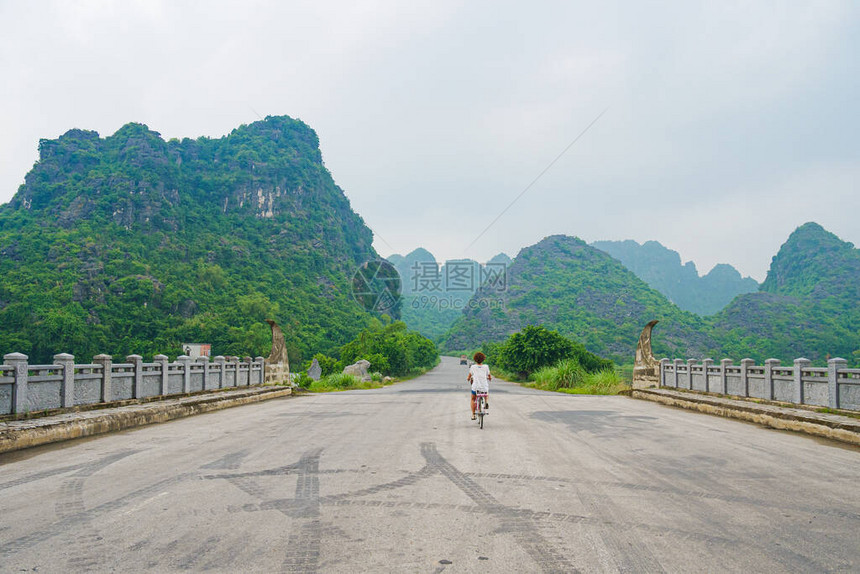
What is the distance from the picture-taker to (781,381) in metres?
15.1

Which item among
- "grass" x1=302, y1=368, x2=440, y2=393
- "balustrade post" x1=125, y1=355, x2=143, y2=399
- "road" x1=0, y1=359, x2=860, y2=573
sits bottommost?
"grass" x1=302, y1=368, x2=440, y2=393

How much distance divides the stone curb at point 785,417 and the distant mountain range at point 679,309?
215 ft

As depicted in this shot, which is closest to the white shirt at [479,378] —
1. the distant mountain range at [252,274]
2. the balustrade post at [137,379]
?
the balustrade post at [137,379]

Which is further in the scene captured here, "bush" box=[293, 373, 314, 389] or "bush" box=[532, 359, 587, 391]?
"bush" box=[293, 373, 314, 389]

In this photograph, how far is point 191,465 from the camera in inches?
295

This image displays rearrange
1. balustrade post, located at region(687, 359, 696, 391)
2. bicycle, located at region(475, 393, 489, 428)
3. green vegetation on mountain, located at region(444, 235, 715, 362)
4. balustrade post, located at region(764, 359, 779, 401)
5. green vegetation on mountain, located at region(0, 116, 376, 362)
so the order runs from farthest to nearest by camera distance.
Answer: green vegetation on mountain, located at region(444, 235, 715, 362), green vegetation on mountain, located at region(0, 116, 376, 362), balustrade post, located at region(687, 359, 696, 391), balustrade post, located at region(764, 359, 779, 401), bicycle, located at region(475, 393, 489, 428)

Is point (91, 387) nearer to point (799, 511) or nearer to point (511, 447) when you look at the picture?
point (511, 447)

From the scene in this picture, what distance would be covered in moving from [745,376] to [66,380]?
1833 cm

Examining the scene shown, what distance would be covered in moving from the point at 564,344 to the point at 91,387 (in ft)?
122

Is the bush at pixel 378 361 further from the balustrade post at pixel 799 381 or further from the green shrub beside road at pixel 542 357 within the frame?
the balustrade post at pixel 799 381

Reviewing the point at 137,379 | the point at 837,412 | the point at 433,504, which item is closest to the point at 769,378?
the point at 837,412

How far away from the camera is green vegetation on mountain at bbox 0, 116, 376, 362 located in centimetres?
6719

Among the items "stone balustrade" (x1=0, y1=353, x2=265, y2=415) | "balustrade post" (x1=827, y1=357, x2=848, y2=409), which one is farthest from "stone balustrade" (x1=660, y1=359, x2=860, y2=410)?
"stone balustrade" (x1=0, y1=353, x2=265, y2=415)

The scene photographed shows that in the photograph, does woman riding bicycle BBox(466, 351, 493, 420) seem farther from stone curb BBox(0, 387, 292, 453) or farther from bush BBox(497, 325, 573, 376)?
bush BBox(497, 325, 573, 376)
